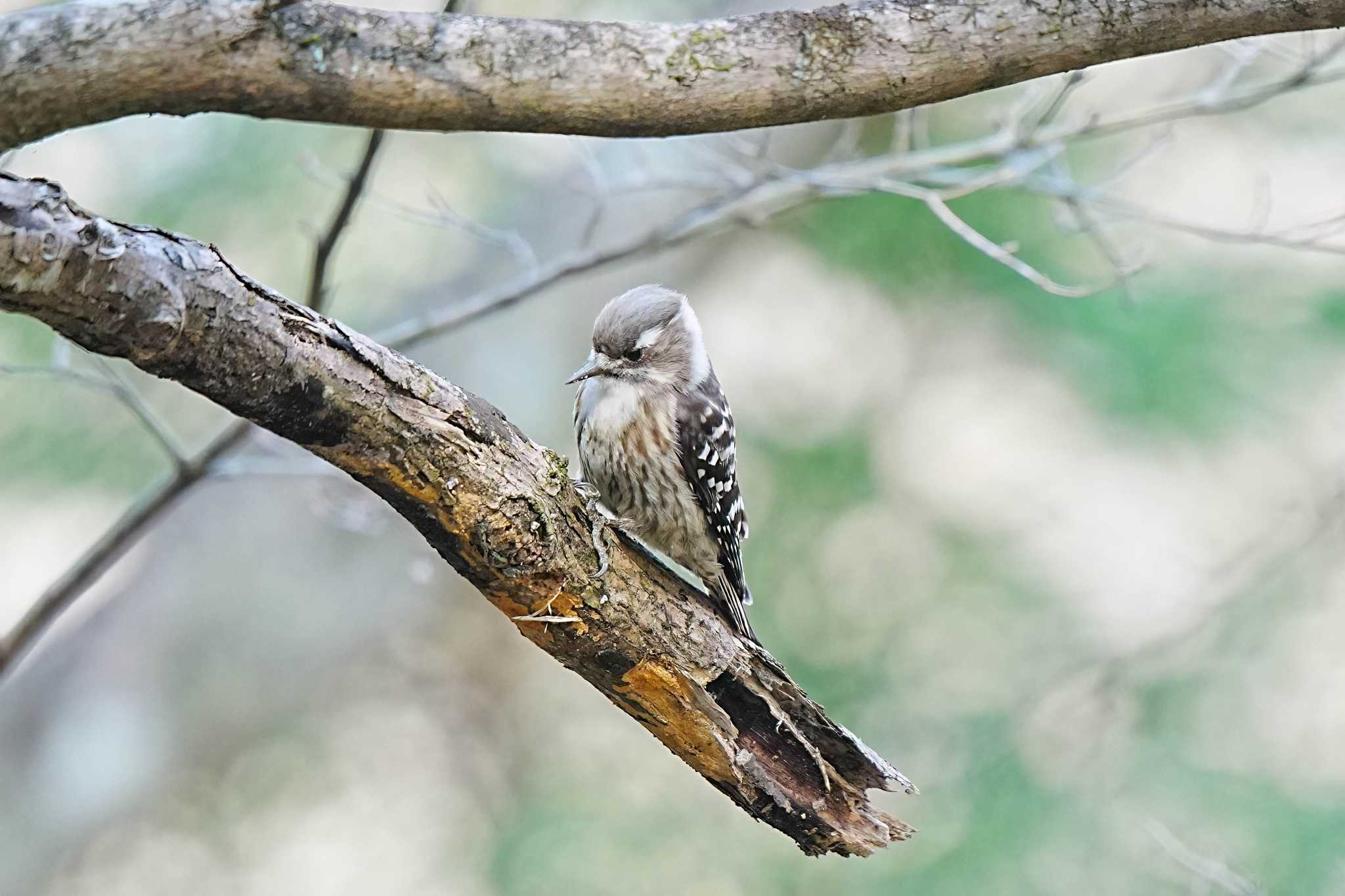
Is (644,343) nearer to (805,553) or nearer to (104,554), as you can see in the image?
(104,554)

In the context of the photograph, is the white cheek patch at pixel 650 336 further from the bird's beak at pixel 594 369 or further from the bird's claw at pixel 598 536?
the bird's claw at pixel 598 536

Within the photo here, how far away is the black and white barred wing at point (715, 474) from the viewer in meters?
3.31

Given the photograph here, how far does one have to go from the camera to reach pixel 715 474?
133 inches

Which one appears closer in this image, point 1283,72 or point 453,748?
point 1283,72

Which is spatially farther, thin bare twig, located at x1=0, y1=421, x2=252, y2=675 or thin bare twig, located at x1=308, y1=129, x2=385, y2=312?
thin bare twig, located at x1=0, y1=421, x2=252, y2=675

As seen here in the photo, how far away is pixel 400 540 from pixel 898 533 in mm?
2304

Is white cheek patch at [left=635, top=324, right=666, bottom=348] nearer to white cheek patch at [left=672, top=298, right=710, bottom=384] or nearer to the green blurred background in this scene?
white cheek patch at [left=672, top=298, right=710, bottom=384]

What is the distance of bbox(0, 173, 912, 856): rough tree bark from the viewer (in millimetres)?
1687

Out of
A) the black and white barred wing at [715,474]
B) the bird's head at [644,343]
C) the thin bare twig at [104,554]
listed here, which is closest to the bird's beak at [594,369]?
the bird's head at [644,343]

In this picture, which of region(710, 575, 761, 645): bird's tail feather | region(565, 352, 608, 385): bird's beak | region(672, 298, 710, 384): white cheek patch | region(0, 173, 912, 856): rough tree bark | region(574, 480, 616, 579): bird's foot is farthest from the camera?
region(672, 298, 710, 384): white cheek patch

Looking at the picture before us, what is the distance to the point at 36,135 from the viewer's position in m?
2.21

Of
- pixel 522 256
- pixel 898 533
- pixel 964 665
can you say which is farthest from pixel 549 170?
pixel 964 665

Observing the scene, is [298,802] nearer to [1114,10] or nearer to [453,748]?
[453,748]

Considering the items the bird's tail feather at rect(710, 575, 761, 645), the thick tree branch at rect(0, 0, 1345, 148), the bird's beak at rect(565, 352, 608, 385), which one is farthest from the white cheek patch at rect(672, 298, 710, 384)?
the thick tree branch at rect(0, 0, 1345, 148)
